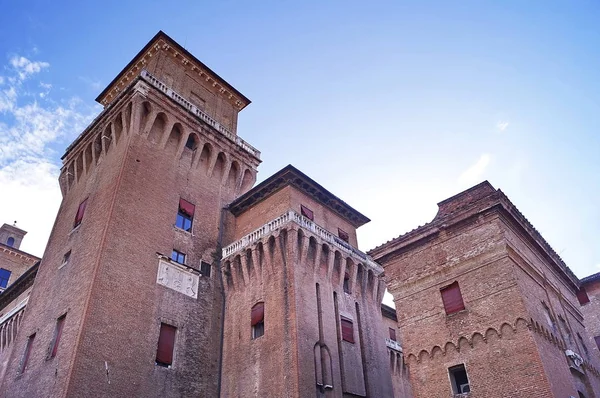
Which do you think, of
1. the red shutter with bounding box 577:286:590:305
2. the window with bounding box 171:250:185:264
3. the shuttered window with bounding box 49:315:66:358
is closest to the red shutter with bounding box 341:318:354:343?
the window with bounding box 171:250:185:264

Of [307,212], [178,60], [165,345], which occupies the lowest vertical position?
[165,345]

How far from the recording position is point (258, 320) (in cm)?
2334

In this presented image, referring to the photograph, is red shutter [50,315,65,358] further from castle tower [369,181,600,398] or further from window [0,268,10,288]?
window [0,268,10,288]

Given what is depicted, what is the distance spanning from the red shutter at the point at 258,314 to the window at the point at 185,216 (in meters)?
6.52

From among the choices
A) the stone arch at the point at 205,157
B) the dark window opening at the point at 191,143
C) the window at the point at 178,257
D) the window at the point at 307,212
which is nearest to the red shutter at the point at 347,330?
the window at the point at 307,212

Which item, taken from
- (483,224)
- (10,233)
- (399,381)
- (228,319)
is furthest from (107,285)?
(10,233)

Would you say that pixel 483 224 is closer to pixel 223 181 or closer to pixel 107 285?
pixel 107 285

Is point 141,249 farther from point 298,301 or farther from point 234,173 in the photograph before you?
point 234,173

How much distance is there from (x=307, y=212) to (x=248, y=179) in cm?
743

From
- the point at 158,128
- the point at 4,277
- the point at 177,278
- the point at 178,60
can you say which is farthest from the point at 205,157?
the point at 4,277

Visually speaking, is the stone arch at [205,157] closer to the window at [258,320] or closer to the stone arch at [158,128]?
the stone arch at [158,128]

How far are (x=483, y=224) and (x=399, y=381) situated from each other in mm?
21489

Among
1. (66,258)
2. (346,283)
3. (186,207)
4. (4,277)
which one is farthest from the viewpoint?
(4,277)

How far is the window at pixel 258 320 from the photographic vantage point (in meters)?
23.2
